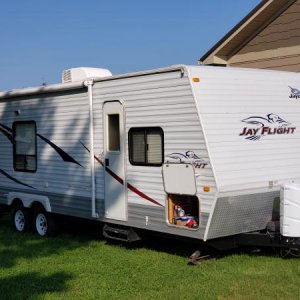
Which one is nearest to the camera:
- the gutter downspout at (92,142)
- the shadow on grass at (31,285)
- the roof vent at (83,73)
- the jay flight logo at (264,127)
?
the shadow on grass at (31,285)

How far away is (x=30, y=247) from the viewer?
1008 centimetres

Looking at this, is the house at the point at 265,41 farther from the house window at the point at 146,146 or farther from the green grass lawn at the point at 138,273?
the green grass lawn at the point at 138,273

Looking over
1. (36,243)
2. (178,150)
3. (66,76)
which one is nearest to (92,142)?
(66,76)

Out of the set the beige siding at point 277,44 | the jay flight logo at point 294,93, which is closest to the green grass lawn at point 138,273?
the jay flight logo at point 294,93

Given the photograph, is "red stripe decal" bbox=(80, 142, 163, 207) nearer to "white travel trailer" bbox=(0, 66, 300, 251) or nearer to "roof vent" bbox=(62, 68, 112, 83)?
"white travel trailer" bbox=(0, 66, 300, 251)

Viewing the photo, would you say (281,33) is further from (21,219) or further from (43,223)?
(21,219)

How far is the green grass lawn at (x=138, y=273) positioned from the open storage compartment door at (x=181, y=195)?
2.07 feet

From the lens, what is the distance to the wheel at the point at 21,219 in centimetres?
1155

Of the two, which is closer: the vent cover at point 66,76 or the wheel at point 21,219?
the vent cover at point 66,76

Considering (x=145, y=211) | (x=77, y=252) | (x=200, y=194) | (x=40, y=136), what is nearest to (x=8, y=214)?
(x=40, y=136)

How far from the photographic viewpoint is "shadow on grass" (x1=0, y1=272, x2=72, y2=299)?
7.22 meters

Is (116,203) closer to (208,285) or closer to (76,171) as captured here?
(76,171)

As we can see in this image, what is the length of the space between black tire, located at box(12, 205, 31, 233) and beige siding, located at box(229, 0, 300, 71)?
5.50 meters

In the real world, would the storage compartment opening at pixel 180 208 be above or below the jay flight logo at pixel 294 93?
below
